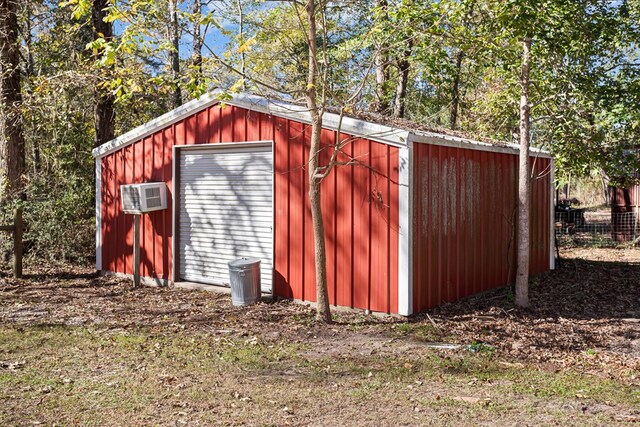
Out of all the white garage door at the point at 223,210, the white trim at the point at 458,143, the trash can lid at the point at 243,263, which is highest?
the white trim at the point at 458,143

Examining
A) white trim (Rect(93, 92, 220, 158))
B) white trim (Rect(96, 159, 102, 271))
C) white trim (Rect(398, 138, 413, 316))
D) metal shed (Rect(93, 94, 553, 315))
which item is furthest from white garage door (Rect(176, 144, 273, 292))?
white trim (Rect(398, 138, 413, 316))

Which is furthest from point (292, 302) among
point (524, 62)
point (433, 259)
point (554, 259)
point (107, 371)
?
point (554, 259)

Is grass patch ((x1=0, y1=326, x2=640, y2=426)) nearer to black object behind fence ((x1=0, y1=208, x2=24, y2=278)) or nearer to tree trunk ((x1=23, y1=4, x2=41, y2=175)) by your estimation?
black object behind fence ((x1=0, y1=208, x2=24, y2=278))

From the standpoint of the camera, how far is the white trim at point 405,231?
23.1ft

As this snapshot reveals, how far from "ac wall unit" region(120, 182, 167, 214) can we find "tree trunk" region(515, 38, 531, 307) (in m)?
5.79

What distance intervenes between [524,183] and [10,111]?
1024cm

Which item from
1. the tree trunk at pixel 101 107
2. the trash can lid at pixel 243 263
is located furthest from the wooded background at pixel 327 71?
the trash can lid at pixel 243 263

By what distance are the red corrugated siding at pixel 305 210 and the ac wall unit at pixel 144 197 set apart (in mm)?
224

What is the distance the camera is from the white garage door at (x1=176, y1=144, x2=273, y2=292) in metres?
8.69

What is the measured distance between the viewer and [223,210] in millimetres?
9211

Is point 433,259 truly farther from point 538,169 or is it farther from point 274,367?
point 538,169

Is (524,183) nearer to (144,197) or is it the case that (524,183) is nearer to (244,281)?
(244,281)

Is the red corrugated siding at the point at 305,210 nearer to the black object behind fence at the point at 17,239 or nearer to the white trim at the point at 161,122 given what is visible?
the white trim at the point at 161,122

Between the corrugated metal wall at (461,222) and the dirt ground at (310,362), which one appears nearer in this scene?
the dirt ground at (310,362)
